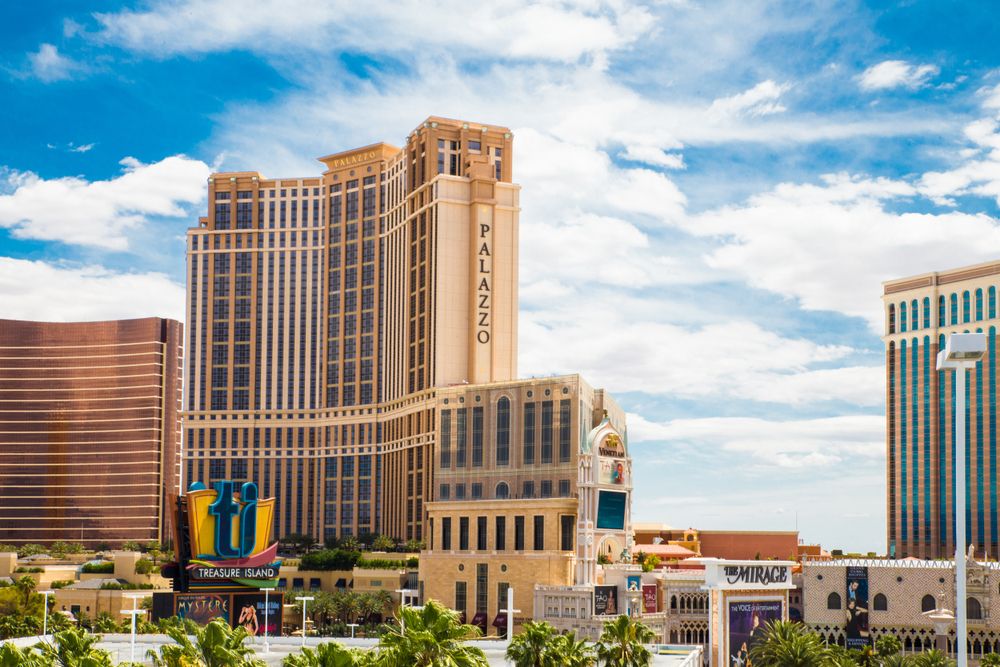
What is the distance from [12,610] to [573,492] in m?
76.8

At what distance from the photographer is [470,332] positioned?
191m

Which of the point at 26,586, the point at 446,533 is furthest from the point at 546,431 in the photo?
the point at 26,586

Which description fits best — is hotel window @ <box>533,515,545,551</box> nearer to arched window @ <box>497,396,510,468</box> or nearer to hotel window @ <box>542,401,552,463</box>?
hotel window @ <box>542,401,552,463</box>

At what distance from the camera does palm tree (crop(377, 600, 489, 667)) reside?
5353 cm

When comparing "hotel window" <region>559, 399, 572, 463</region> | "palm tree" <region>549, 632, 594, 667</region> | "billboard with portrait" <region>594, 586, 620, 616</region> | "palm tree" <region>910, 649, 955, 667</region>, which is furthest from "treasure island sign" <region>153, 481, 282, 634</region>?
"palm tree" <region>910, 649, 955, 667</region>

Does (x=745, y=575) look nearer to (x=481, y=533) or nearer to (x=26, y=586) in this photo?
(x=481, y=533)

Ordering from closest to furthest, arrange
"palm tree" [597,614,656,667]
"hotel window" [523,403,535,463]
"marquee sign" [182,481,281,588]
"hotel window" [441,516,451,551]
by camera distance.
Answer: "palm tree" [597,614,656,667] → "marquee sign" [182,481,281,588] → "hotel window" [523,403,535,463] → "hotel window" [441,516,451,551]

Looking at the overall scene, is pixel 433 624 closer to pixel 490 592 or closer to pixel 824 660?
pixel 824 660

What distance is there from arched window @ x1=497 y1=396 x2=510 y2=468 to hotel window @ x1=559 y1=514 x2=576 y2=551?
11838mm

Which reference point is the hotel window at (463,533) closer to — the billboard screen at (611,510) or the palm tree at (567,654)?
the billboard screen at (611,510)

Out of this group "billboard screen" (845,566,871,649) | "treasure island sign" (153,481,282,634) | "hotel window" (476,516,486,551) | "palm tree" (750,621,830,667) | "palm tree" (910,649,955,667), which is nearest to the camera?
"palm tree" (750,621,830,667)

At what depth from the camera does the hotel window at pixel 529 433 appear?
5989 inches

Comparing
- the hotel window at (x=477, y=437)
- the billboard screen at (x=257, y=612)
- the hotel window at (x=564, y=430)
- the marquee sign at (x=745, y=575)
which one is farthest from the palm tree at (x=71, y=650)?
the hotel window at (x=477, y=437)

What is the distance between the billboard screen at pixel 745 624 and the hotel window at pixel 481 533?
39075mm
